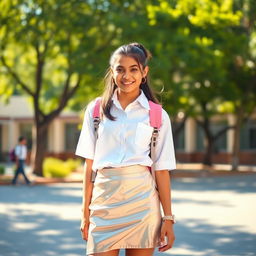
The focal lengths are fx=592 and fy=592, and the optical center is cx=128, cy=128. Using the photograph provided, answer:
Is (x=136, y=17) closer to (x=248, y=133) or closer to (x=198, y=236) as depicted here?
(x=198, y=236)

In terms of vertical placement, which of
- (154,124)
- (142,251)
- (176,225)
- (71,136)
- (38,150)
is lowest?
(176,225)

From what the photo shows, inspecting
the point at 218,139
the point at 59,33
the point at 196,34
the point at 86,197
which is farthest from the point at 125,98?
the point at 218,139

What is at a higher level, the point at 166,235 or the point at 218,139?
the point at 166,235

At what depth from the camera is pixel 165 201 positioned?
3.43 meters

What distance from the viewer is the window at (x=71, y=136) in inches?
1881

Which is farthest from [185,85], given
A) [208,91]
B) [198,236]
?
[198,236]

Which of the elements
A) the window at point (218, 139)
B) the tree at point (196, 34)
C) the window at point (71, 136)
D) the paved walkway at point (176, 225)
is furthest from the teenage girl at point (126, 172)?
the window at point (71, 136)

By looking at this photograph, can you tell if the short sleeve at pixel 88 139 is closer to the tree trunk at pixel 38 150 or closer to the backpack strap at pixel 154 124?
the backpack strap at pixel 154 124

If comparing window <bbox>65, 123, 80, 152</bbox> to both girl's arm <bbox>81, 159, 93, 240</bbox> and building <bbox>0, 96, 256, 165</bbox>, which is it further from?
girl's arm <bbox>81, 159, 93, 240</bbox>

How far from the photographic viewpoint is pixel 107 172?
3.38 metres

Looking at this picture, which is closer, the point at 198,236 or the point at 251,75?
the point at 198,236

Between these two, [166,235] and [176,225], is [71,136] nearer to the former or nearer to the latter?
[176,225]

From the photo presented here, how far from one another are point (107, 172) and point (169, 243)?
0.54 meters

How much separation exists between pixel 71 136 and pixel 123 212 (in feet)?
147
